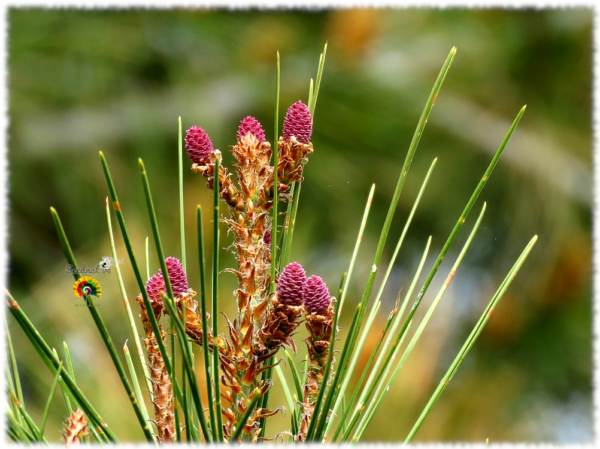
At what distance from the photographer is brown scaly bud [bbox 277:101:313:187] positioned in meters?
0.38

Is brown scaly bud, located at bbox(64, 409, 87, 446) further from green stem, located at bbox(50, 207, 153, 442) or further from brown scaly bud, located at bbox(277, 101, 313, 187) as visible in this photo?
brown scaly bud, located at bbox(277, 101, 313, 187)

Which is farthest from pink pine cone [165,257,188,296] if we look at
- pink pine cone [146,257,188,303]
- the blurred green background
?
the blurred green background

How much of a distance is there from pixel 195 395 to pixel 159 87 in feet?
4.20

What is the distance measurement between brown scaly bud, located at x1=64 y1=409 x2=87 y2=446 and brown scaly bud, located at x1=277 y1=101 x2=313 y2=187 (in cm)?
16

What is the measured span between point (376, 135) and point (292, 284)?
1.17 meters

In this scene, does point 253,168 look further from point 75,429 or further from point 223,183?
point 75,429

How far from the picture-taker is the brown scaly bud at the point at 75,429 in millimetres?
310

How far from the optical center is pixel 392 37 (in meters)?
1.49

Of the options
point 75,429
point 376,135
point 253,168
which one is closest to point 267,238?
point 253,168

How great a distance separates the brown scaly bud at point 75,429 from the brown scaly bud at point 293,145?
156mm

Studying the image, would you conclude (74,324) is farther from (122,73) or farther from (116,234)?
(122,73)

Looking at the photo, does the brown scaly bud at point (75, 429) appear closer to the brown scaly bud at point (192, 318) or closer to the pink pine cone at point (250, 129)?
the brown scaly bud at point (192, 318)

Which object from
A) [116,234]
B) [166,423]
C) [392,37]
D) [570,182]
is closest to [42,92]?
[116,234]

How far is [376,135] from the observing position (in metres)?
1.46
